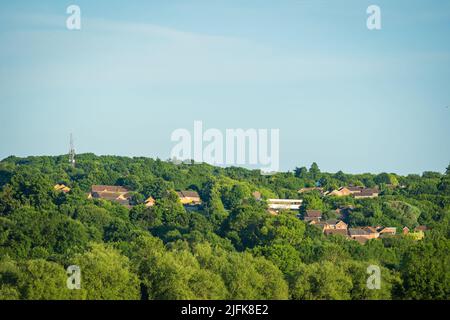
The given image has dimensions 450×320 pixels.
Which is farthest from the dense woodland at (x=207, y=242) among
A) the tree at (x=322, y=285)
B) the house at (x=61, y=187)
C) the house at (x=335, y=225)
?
the house at (x=61, y=187)

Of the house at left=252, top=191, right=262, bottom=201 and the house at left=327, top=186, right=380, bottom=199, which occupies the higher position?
the house at left=252, top=191, right=262, bottom=201

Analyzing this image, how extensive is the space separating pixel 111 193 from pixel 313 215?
2318 centimetres

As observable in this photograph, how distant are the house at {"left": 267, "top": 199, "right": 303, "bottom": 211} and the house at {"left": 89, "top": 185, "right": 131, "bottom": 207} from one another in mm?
14411

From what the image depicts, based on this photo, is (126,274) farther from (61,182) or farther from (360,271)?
(61,182)

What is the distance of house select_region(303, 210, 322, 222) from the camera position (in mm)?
126812

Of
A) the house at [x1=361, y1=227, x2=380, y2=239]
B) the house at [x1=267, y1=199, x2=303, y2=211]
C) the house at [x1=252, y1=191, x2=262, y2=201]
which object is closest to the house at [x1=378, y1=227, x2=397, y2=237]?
the house at [x1=361, y1=227, x2=380, y2=239]

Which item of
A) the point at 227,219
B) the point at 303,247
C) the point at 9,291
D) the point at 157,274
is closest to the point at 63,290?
the point at 9,291

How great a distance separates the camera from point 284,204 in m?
144

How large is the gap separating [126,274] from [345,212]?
→ 7720 centimetres

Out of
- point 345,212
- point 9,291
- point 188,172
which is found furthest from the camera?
point 188,172

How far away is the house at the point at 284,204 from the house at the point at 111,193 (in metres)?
14.4

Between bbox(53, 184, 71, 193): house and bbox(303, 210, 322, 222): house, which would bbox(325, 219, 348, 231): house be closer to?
bbox(303, 210, 322, 222): house

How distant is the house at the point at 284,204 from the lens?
141 metres

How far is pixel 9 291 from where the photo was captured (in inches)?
2041
